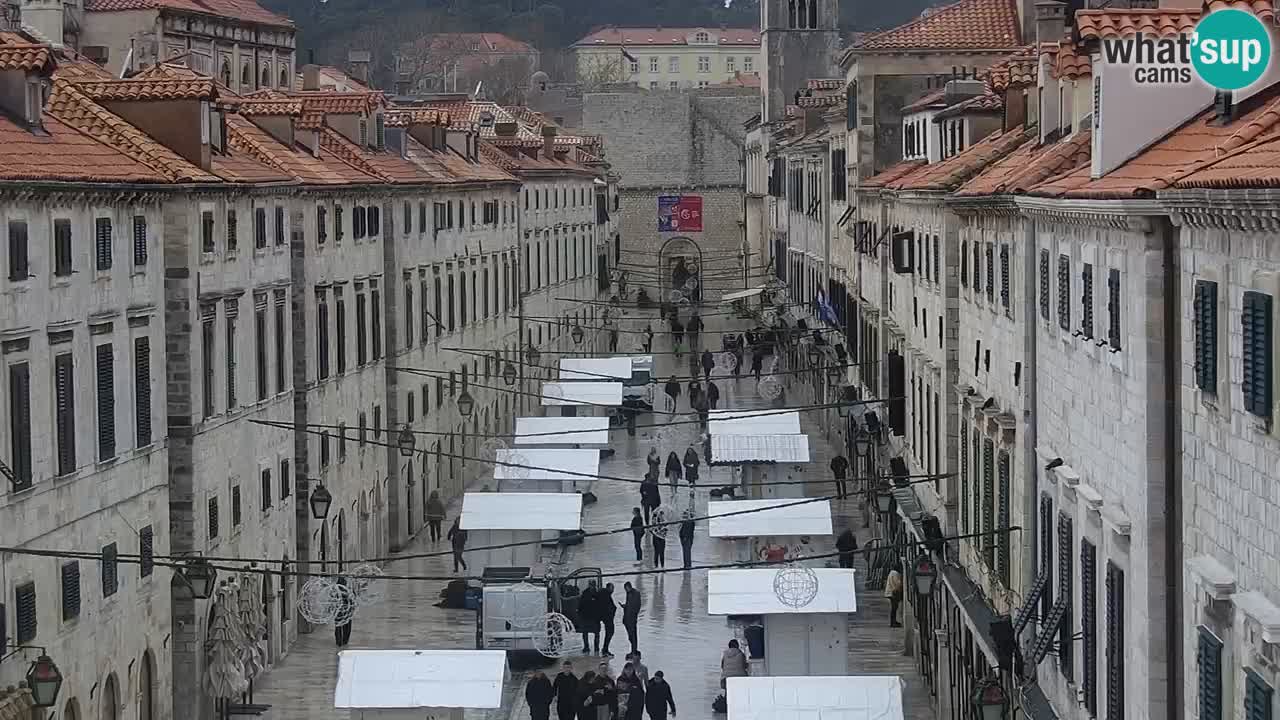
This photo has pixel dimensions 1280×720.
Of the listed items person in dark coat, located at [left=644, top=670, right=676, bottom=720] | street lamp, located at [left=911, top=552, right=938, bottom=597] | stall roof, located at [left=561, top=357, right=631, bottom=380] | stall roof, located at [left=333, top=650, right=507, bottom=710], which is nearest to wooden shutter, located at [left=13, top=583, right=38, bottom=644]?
stall roof, located at [left=333, top=650, right=507, bottom=710]

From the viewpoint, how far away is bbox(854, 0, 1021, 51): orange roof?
167 feet

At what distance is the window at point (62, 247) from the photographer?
2709 cm

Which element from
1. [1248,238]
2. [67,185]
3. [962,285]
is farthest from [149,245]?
[1248,238]

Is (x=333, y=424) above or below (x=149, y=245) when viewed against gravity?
below

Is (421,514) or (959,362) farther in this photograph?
(421,514)

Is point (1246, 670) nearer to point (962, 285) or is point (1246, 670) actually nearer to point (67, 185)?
point (67, 185)

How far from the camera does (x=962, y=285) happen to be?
3244 cm

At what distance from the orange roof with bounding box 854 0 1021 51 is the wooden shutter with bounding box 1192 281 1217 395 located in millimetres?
36180

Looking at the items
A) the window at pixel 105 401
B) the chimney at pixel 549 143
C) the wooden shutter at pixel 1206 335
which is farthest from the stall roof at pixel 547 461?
the chimney at pixel 549 143

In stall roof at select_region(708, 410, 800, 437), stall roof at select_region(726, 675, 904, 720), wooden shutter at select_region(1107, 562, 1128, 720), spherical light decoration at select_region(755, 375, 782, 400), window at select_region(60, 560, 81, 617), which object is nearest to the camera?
wooden shutter at select_region(1107, 562, 1128, 720)

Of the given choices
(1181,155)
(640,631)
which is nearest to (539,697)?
(640,631)

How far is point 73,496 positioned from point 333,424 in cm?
1741

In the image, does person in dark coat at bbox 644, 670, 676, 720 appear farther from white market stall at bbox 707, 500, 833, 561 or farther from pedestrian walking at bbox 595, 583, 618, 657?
pedestrian walking at bbox 595, 583, 618, 657

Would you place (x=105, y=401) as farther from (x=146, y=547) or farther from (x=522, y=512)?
(x=522, y=512)
